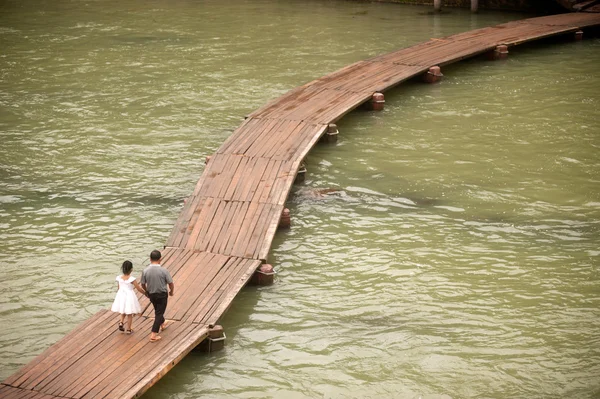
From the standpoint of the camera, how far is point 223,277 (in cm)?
1238

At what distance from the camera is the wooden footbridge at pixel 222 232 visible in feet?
33.3

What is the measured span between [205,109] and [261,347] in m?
9.90

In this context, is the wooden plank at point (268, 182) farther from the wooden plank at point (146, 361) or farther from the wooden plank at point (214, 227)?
the wooden plank at point (146, 361)

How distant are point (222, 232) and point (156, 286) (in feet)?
9.84

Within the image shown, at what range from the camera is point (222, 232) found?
44.6 ft

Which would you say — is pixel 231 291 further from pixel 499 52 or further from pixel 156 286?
pixel 499 52

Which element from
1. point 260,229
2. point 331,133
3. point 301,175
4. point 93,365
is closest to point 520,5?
point 331,133

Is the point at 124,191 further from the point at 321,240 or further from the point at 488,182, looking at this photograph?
A: the point at 488,182

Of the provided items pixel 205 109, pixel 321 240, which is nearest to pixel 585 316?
pixel 321 240

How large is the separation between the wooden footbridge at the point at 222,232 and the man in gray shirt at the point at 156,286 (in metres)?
0.22

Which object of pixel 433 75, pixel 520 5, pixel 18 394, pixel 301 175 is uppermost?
pixel 520 5

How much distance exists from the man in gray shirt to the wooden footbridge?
0.73ft

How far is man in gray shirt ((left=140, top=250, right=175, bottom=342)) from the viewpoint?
10719 mm

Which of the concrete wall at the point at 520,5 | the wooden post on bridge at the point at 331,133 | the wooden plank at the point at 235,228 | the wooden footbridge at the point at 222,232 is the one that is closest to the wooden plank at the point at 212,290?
the wooden footbridge at the point at 222,232
